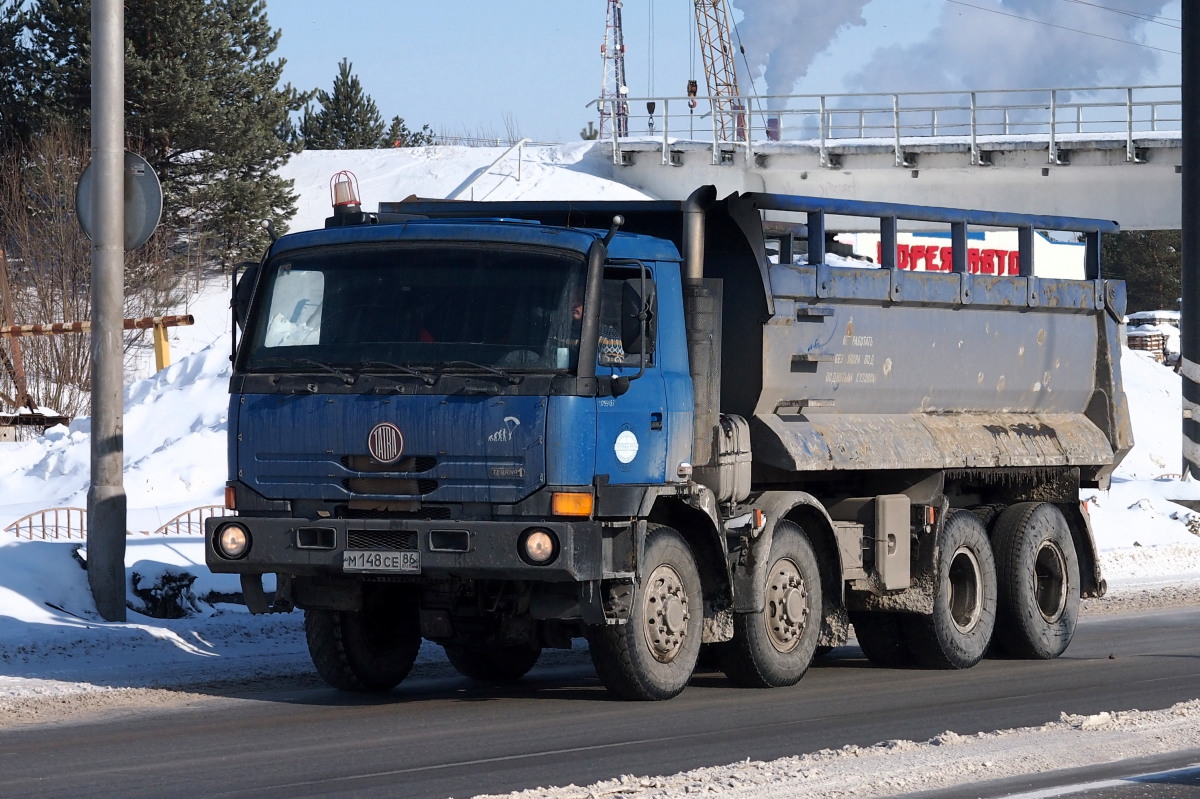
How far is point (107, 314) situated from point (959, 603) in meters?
6.39

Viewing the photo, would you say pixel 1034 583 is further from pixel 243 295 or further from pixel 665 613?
pixel 243 295

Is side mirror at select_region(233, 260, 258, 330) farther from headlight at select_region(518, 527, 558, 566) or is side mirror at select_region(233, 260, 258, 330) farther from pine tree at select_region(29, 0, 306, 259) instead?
pine tree at select_region(29, 0, 306, 259)

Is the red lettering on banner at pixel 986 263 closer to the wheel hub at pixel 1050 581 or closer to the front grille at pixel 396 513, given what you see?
the wheel hub at pixel 1050 581

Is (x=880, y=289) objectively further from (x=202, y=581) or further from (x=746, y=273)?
(x=202, y=581)

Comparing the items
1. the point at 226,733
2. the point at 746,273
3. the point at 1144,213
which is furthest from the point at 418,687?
the point at 1144,213

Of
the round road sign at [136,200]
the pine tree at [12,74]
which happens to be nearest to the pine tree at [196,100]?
the pine tree at [12,74]

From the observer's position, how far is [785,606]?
10.5m

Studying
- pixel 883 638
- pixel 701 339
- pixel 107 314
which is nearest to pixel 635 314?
pixel 701 339

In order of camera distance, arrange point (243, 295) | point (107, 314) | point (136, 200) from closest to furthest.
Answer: point (243, 295) → point (107, 314) → point (136, 200)

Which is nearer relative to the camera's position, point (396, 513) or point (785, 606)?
point (396, 513)

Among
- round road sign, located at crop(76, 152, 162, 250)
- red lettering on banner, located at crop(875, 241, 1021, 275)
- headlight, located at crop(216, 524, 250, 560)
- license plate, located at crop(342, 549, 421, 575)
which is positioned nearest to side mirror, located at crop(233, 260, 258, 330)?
headlight, located at crop(216, 524, 250, 560)

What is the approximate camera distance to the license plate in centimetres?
891

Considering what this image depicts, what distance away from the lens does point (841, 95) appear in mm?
48500

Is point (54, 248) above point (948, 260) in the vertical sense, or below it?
above
